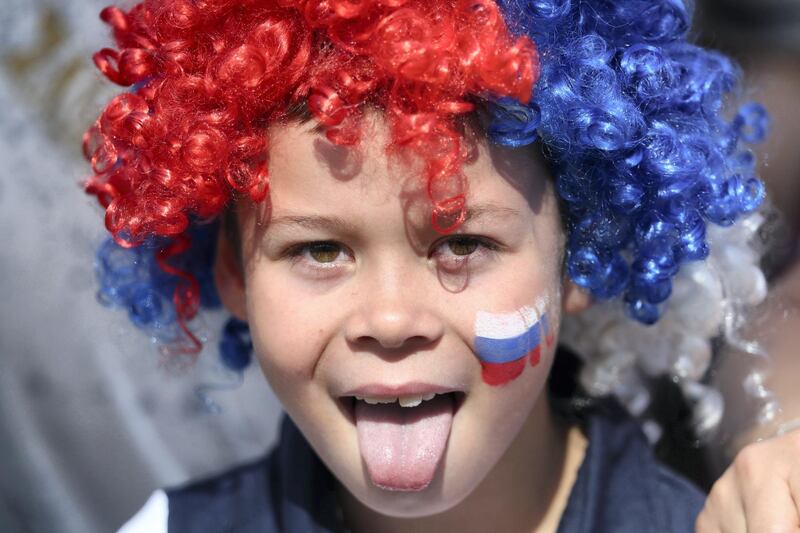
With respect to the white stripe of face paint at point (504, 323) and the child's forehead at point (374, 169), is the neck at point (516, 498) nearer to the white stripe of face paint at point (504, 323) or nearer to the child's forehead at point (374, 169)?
the white stripe of face paint at point (504, 323)

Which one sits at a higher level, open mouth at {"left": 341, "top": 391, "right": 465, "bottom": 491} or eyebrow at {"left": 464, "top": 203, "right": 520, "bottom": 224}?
eyebrow at {"left": 464, "top": 203, "right": 520, "bottom": 224}

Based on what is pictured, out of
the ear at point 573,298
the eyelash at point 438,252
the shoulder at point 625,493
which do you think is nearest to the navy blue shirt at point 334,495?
the shoulder at point 625,493

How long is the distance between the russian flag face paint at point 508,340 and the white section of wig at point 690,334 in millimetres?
387

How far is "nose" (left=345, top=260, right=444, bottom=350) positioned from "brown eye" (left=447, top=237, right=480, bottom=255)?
0.06m

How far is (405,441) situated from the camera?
148 centimetres

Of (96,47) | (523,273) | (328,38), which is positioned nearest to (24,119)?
(96,47)

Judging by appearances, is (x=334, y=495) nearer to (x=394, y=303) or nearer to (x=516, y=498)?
(x=516, y=498)

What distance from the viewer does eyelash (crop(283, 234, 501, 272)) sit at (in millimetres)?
1444

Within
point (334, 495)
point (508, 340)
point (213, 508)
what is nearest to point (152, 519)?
point (213, 508)

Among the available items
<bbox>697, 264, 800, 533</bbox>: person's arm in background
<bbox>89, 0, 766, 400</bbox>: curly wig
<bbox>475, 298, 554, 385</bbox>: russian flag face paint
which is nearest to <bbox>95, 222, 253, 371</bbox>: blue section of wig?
<bbox>89, 0, 766, 400</bbox>: curly wig

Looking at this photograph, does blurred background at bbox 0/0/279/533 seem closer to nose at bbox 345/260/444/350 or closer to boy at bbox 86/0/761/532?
boy at bbox 86/0/761/532

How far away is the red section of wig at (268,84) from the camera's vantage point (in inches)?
53.7

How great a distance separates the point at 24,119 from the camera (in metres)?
2.39

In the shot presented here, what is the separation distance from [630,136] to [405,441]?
523mm
